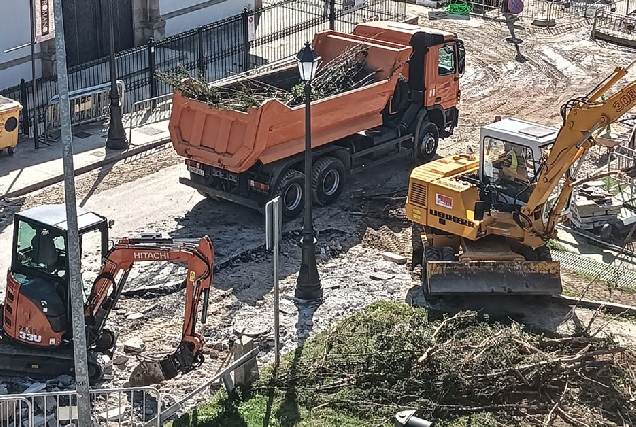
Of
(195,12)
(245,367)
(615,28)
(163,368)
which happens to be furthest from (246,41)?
(245,367)

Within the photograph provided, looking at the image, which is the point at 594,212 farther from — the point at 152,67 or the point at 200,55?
the point at 200,55

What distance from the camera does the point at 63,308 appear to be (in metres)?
14.2

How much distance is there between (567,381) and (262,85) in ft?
30.4

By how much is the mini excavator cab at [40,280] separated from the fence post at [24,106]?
936cm

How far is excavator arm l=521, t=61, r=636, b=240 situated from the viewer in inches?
613

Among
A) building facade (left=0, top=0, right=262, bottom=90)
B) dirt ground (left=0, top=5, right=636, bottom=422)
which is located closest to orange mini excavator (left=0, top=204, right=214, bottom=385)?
dirt ground (left=0, top=5, right=636, bottom=422)

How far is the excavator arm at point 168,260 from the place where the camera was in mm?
14180

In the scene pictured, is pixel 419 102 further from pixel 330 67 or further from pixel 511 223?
pixel 511 223

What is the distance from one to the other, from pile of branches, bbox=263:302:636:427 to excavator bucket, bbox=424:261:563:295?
58.7 inches

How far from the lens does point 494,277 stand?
16500mm

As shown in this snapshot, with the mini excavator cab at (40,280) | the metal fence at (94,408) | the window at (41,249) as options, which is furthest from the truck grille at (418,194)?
the window at (41,249)

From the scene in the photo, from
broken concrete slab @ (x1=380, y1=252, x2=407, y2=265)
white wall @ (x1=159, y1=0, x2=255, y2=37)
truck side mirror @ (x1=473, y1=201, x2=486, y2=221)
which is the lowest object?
broken concrete slab @ (x1=380, y1=252, x2=407, y2=265)

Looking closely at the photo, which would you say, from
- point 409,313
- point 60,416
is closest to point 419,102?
point 409,313

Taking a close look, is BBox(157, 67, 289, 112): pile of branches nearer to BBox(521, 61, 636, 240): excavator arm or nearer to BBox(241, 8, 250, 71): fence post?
BBox(521, 61, 636, 240): excavator arm
